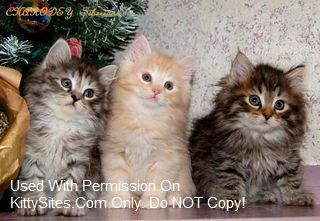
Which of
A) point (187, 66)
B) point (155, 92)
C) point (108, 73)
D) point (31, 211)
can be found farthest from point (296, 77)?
point (31, 211)

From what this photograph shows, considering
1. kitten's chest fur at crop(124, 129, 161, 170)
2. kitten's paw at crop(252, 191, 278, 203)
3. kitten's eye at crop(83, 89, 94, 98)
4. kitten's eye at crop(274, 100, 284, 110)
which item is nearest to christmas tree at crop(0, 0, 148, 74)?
kitten's eye at crop(83, 89, 94, 98)

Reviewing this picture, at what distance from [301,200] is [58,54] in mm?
870

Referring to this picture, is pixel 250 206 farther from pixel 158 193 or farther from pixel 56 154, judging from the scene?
pixel 56 154

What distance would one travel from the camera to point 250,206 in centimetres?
153

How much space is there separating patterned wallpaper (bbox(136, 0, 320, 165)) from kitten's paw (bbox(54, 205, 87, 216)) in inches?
29.3

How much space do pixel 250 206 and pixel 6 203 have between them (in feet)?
2.44

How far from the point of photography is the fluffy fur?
151 cm

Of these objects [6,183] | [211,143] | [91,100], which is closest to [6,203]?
[6,183]

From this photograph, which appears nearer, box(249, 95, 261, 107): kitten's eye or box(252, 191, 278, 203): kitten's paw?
box(249, 95, 261, 107): kitten's eye

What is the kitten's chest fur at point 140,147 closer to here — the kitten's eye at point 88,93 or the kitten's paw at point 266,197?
the kitten's eye at point 88,93

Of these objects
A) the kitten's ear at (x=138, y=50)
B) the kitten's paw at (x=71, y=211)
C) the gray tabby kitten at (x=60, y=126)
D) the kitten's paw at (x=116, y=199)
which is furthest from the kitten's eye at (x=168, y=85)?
the kitten's paw at (x=71, y=211)

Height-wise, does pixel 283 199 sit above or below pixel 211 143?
below

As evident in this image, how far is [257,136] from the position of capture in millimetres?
1526

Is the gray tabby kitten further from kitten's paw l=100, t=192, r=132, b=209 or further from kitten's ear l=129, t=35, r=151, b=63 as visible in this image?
kitten's ear l=129, t=35, r=151, b=63
